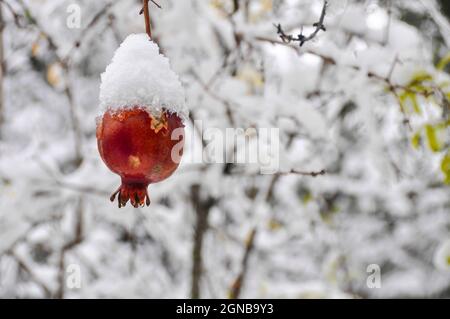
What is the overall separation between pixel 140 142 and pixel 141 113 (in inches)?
1.7

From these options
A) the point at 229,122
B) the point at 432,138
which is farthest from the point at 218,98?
the point at 432,138

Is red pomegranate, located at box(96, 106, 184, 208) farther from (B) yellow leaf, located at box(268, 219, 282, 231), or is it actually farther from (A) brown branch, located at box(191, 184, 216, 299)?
(B) yellow leaf, located at box(268, 219, 282, 231)

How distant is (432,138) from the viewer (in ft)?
4.87

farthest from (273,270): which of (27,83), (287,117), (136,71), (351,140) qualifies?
(136,71)

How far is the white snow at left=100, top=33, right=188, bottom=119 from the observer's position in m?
0.78

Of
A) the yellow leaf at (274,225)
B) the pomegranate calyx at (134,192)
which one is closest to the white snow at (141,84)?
the pomegranate calyx at (134,192)

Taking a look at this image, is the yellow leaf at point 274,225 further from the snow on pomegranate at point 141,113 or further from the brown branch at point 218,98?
the snow on pomegranate at point 141,113

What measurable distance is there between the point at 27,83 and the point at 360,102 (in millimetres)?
3697

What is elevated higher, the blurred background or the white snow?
the blurred background

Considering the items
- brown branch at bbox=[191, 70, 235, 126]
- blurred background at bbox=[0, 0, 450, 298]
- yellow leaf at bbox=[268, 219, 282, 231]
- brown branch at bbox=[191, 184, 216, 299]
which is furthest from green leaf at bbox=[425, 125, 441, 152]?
yellow leaf at bbox=[268, 219, 282, 231]

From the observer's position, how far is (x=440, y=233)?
5672 millimetres

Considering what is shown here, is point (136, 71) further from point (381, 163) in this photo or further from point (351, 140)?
point (351, 140)

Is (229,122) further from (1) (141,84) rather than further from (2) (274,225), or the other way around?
(2) (274,225)

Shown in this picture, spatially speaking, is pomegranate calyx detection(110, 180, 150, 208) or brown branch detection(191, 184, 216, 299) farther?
brown branch detection(191, 184, 216, 299)
